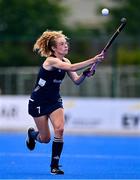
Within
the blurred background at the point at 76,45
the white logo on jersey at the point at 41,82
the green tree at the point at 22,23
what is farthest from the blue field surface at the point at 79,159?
the green tree at the point at 22,23

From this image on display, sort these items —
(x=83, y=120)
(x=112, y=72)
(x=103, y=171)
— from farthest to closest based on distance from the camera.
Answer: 1. (x=112, y=72)
2. (x=83, y=120)
3. (x=103, y=171)

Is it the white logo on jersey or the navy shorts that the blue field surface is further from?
the white logo on jersey

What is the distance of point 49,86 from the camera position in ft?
48.0

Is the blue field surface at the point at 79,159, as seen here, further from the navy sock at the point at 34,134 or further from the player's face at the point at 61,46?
the player's face at the point at 61,46

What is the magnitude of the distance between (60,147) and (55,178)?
0.85 meters

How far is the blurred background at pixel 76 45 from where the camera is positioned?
3142 centimetres

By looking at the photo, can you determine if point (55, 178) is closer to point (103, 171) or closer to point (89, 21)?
point (103, 171)

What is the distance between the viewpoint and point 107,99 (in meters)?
28.5

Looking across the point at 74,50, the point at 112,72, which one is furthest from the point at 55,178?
the point at 74,50

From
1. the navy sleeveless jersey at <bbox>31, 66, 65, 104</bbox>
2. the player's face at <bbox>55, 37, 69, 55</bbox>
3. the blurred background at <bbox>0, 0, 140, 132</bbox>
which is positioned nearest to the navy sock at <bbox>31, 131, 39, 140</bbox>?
the navy sleeveless jersey at <bbox>31, 66, 65, 104</bbox>

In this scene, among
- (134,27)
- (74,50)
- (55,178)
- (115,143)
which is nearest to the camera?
(55,178)

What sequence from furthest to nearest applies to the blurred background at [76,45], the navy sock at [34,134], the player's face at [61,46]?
the blurred background at [76,45] → the navy sock at [34,134] → the player's face at [61,46]

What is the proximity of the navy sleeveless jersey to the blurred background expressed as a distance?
1277 centimetres

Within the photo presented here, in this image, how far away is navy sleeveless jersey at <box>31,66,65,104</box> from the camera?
14.6m
